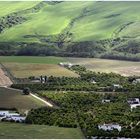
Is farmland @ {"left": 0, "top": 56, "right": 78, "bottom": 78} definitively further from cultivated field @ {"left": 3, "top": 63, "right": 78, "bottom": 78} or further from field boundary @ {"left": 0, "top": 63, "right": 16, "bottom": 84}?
field boundary @ {"left": 0, "top": 63, "right": 16, "bottom": 84}

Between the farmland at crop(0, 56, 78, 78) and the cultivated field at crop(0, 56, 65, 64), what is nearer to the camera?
the farmland at crop(0, 56, 78, 78)

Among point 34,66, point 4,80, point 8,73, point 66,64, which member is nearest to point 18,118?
point 4,80

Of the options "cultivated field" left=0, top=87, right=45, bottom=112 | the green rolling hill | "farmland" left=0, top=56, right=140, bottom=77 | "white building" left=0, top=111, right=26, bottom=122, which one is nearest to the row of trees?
"white building" left=0, top=111, right=26, bottom=122

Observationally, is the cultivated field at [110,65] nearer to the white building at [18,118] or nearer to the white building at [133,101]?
the white building at [133,101]

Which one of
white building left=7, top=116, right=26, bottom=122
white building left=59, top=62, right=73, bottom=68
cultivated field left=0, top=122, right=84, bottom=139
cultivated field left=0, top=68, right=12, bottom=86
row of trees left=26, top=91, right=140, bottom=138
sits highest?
cultivated field left=0, top=122, right=84, bottom=139

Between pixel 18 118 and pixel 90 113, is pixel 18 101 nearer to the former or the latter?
pixel 18 118

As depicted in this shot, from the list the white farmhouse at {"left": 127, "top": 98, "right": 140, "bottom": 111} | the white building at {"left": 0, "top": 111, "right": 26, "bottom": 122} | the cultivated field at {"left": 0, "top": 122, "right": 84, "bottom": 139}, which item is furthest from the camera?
the white farmhouse at {"left": 127, "top": 98, "right": 140, "bottom": 111}
